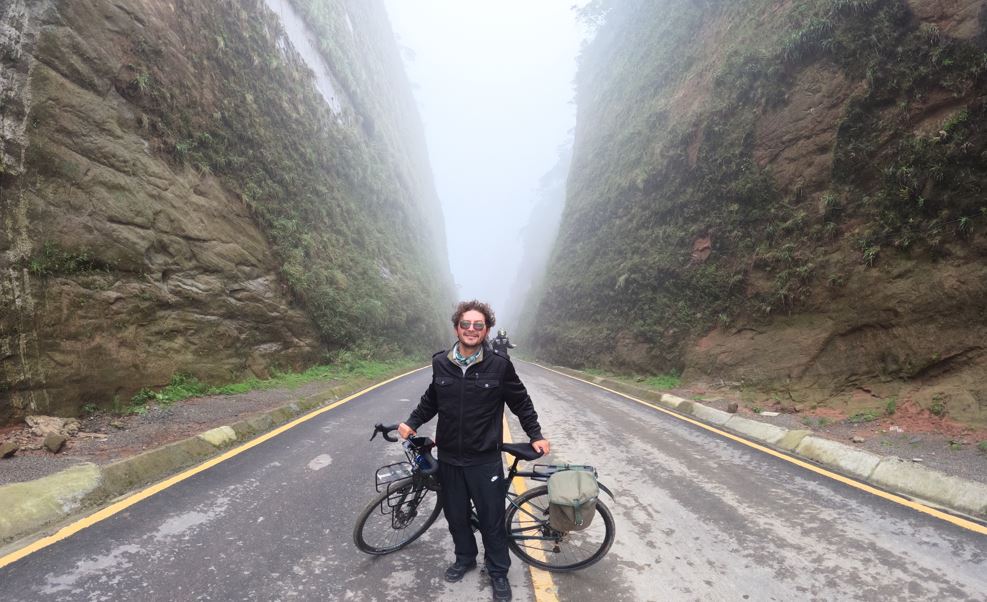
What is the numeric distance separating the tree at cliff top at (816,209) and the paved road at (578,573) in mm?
4466

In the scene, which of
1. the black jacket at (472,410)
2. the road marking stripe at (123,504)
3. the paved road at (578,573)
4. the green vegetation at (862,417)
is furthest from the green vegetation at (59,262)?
the green vegetation at (862,417)

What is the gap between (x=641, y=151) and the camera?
2431 centimetres

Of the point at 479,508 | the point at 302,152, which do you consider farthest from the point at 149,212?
the point at 302,152

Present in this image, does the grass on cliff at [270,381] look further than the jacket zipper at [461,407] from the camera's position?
Yes

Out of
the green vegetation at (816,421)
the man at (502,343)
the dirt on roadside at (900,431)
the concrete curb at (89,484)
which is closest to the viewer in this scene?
the concrete curb at (89,484)

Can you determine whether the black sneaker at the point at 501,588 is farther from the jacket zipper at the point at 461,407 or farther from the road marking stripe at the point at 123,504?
the road marking stripe at the point at 123,504

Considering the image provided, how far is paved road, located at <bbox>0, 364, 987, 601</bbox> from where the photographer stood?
10.0ft

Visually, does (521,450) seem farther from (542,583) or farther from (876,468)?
(876,468)

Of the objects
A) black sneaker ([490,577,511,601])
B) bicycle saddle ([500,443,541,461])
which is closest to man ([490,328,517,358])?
bicycle saddle ([500,443,541,461])

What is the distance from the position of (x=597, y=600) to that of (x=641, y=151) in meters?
24.6

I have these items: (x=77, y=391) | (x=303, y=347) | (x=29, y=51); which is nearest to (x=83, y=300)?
(x=77, y=391)

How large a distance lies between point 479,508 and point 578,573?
92 cm

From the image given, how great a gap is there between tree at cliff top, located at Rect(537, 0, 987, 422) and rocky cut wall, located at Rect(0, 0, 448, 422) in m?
12.1

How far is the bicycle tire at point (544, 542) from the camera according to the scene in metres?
3.41
